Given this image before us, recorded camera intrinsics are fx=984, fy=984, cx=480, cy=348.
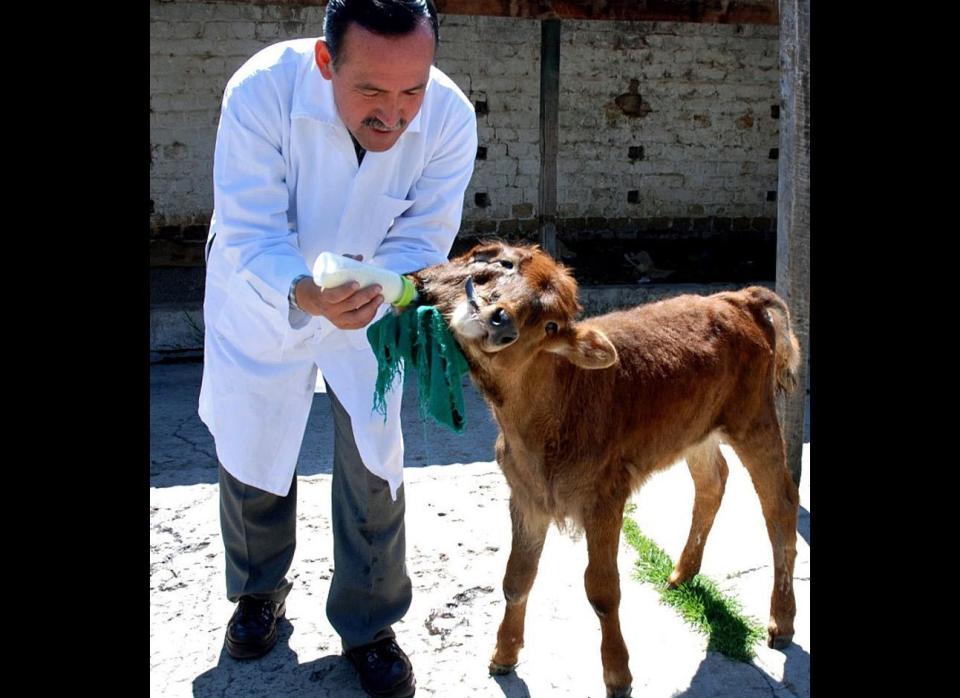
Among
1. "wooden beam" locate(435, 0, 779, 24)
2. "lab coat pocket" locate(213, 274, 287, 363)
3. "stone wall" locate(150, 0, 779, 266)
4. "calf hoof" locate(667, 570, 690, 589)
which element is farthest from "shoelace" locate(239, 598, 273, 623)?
"stone wall" locate(150, 0, 779, 266)

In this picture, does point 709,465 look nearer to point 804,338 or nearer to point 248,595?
point 804,338

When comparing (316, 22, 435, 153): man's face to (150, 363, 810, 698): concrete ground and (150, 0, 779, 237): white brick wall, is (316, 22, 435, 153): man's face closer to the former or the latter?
(150, 363, 810, 698): concrete ground

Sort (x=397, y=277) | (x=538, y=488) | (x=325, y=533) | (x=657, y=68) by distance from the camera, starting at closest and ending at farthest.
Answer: (x=397, y=277), (x=538, y=488), (x=325, y=533), (x=657, y=68)

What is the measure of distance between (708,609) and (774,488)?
0.67 m

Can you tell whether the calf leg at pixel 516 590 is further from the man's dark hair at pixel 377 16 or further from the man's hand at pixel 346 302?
the man's dark hair at pixel 377 16

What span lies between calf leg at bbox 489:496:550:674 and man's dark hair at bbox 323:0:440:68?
201cm

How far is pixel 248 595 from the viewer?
4367mm

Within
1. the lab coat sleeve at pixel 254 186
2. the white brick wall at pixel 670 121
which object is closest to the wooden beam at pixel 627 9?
the white brick wall at pixel 670 121

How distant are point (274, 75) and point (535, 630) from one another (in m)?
2.74

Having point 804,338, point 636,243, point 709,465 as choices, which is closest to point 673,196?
point 636,243

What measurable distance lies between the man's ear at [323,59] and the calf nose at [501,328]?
114 centimetres

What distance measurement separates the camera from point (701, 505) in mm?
4938

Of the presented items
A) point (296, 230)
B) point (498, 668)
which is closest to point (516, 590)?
point (498, 668)

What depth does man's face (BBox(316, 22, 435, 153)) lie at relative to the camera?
11.1 feet
